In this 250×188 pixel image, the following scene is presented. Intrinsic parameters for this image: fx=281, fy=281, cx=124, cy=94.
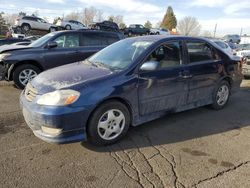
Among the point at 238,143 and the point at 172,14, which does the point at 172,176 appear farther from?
the point at 172,14

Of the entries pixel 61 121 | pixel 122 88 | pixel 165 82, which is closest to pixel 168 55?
pixel 165 82

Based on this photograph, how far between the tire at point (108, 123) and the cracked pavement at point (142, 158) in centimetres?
14

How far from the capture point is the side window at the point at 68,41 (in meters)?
8.15

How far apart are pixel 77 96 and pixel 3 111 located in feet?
8.58

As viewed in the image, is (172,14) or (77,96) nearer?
(77,96)

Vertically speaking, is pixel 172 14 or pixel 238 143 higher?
pixel 172 14

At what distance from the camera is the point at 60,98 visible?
3627 mm

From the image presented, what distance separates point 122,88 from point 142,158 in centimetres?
103

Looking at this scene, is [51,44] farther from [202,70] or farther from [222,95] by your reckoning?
[222,95]

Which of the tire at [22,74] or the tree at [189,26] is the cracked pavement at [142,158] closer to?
the tire at [22,74]

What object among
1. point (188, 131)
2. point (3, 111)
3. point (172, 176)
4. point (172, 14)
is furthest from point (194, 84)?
point (172, 14)

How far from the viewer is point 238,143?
432cm

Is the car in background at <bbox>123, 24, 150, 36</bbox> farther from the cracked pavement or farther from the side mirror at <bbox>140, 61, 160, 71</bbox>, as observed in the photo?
the side mirror at <bbox>140, 61, 160, 71</bbox>

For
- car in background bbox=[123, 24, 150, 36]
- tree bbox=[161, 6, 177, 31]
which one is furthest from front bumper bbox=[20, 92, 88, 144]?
tree bbox=[161, 6, 177, 31]
